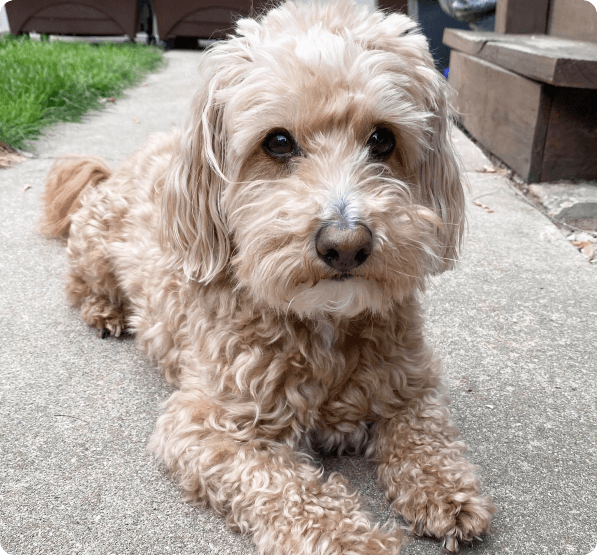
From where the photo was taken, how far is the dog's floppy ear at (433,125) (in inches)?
84.9

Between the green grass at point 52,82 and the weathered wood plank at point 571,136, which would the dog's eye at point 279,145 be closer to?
the weathered wood plank at point 571,136

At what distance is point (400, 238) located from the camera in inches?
74.0

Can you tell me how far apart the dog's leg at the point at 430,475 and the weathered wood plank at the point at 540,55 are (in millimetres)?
2973

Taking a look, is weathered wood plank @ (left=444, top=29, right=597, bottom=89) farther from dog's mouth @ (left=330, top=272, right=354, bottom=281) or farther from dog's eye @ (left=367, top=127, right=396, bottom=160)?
dog's mouth @ (left=330, top=272, right=354, bottom=281)

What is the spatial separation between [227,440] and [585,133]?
396cm

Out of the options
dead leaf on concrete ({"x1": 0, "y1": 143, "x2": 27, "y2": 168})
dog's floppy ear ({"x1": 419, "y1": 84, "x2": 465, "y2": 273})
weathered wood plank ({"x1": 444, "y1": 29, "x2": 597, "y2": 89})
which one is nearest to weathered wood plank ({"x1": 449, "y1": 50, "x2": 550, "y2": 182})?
weathered wood plank ({"x1": 444, "y1": 29, "x2": 597, "y2": 89})

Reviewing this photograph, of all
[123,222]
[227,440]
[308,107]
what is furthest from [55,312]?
[308,107]

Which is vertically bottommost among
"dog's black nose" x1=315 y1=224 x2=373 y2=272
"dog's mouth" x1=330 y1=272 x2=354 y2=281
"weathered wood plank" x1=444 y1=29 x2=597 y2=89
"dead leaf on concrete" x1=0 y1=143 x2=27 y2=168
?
"dead leaf on concrete" x1=0 y1=143 x2=27 y2=168

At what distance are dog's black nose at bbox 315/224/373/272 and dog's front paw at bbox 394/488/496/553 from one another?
856 millimetres

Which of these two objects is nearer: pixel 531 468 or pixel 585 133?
pixel 531 468

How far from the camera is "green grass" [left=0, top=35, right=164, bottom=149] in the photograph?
6473 mm

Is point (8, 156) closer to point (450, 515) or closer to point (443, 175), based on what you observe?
point (443, 175)

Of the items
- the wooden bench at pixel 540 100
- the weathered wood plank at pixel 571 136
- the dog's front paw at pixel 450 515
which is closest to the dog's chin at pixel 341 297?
the dog's front paw at pixel 450 515

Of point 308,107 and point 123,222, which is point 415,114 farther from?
point 123,222
